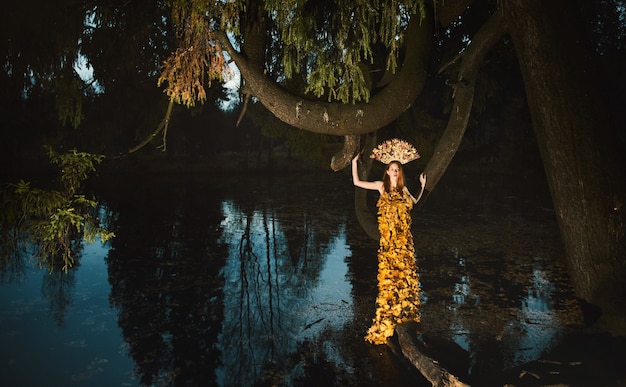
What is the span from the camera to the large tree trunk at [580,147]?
3.90m

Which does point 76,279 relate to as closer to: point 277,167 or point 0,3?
point 0,3

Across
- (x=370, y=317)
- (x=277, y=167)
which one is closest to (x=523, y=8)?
(x=370, y=317)

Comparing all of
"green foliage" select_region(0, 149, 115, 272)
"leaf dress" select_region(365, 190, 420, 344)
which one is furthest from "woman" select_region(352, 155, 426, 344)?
"green foliage" select_region(0, 149, 115, 272)

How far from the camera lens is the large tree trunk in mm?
3904

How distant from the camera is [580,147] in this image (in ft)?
12.9

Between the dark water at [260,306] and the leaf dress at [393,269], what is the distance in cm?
31

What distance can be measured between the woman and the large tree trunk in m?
1.72

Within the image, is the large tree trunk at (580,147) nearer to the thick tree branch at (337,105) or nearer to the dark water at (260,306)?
the thick tree branch at (337,105)

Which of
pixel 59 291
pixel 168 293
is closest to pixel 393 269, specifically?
pixel 168 293

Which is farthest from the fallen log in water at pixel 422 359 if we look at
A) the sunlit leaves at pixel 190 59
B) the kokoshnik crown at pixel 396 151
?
the sunlit leaves at pixel 190 59

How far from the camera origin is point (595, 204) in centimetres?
393

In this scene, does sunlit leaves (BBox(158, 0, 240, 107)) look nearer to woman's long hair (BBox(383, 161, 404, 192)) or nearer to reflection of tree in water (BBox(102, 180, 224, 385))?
woman's long hair (BBox(383, 161, 404, 192))

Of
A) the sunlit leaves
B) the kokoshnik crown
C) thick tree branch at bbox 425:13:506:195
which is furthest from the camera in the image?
the kokoshnik crown

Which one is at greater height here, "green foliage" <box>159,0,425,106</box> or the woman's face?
"green foliage" <box>159,0,425,106</box>
